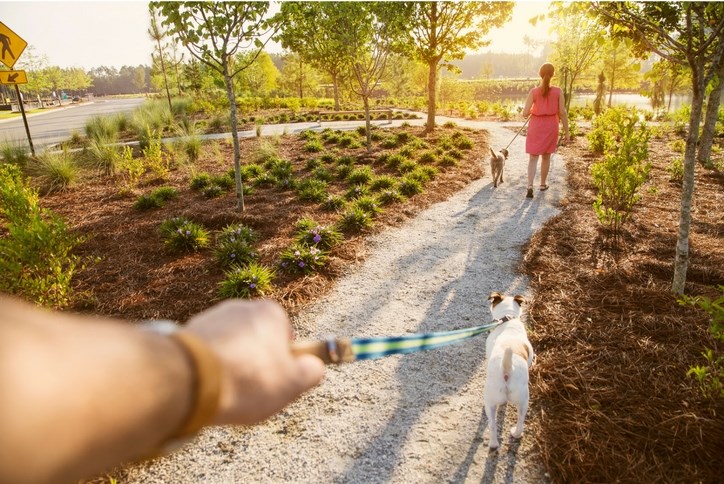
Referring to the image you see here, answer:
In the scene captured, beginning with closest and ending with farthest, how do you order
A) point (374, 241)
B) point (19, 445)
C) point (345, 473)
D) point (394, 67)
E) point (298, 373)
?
point (19, 445), point (298, 373), point (345, 473), point (374, 241), point (394, 67)

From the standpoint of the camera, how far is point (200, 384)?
0.61 m

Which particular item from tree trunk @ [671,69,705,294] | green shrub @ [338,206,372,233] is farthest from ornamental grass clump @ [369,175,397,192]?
tree trunk @ [671,69,705,294]

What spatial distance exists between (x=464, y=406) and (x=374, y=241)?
3.44 m

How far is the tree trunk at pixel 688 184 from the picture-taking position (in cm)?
337

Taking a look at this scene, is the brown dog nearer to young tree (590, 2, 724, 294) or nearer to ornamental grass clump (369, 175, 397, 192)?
ornamental grass clump (369, 175, 397, 192)

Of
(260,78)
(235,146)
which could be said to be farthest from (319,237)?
(260,78)

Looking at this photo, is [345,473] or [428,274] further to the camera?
[428,274]

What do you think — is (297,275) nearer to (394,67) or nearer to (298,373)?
(298,373)

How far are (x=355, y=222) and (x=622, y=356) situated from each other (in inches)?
165

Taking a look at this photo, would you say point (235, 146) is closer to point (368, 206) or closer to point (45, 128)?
point (368, 206)

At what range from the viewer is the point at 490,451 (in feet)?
8.35

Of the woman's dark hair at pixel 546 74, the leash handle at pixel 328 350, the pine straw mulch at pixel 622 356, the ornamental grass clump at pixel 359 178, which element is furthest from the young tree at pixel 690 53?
the ornamental grass clump at pixel 359 178

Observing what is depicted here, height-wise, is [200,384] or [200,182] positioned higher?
[200,384]

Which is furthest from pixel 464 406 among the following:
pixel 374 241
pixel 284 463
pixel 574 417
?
pixel 374 241
